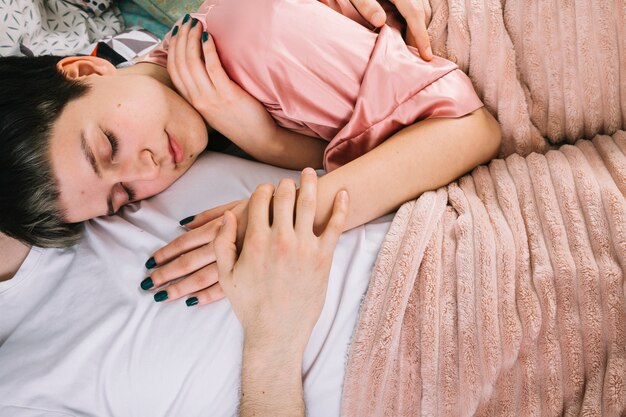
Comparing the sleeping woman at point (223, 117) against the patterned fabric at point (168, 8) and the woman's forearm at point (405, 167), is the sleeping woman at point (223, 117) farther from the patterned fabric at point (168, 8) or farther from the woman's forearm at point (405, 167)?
the patterned fabric at point (168, 8)

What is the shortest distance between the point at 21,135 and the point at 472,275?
82cm

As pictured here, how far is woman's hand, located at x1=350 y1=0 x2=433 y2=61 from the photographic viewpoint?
107 cm

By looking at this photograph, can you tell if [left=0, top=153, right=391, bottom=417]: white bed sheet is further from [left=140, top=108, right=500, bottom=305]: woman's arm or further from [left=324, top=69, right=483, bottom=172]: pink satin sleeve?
[left=324, top=69, right=483, bottom=172]: pink satin sleeve

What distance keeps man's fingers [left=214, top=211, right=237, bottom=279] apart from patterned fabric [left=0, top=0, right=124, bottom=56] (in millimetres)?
895

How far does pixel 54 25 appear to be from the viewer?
1.56m

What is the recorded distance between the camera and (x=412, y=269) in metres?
0.90

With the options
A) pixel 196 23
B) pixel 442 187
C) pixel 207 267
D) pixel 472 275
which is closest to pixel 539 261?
pixel 472 275

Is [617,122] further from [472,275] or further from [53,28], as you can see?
[53,28]

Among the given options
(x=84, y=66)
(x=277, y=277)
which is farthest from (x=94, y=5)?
(x=277, y=277)

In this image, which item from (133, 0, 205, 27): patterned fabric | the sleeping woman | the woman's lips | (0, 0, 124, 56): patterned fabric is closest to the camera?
the sleeping woman

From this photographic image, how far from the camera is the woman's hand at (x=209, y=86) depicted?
3.52ft

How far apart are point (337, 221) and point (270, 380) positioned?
0.28m

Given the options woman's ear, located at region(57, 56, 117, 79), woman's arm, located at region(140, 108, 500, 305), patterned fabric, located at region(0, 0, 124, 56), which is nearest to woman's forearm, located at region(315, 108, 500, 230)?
woman's arm, located at region(140, 108, 500, 305)

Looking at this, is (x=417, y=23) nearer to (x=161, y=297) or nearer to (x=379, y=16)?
(x=379, y=16)
